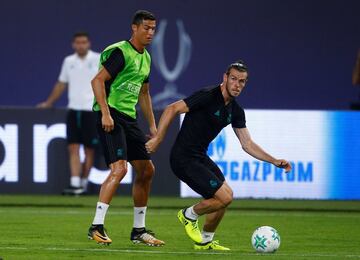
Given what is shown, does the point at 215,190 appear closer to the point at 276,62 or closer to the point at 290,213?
the point at 290,213

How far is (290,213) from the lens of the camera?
54.4 feet

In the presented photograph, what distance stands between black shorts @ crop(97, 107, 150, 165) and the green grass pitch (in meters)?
0.83

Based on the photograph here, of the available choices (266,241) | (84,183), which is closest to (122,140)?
(266,241)

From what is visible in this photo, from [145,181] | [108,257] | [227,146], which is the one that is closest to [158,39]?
[227,146]

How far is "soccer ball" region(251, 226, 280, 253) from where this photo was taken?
11.4 m

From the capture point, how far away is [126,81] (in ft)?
40.3

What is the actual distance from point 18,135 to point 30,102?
3269 mm

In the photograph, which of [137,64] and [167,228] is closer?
[137,64]

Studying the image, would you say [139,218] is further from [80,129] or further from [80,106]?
[80,106]

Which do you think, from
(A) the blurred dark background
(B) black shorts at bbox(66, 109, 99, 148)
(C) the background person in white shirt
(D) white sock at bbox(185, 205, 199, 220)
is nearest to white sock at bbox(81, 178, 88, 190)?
(C) the background person in white shirt

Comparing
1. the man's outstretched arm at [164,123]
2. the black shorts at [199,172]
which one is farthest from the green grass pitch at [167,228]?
the man's outstretched arm at [164,123]

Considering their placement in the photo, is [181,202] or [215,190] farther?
[181,202]

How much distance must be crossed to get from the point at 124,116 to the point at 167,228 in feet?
7.56

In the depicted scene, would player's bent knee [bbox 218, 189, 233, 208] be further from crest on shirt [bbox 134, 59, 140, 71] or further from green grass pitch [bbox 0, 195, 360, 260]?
crest on shirt [bbox 134, 59, 140, 71]
